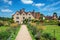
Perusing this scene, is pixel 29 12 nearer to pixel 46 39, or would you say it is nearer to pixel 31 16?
pixel 31 16

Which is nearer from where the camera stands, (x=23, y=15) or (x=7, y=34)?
(x=7, y=34)

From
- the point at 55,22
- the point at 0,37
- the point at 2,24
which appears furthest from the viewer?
the point at 55,22

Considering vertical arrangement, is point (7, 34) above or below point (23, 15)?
below

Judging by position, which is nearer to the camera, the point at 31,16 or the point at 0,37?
the point at 0,37

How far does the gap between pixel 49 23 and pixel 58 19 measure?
4.44 feet

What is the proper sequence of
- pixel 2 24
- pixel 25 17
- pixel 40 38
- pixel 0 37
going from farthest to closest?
1. pixel 25 17
2. pixel 2 24
3. pixel 40 38
4. pixel 0 37

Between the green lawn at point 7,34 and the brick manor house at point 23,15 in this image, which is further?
the brick manor house at point 23,15

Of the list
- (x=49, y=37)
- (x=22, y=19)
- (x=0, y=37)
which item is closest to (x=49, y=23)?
(x=22, y=19)

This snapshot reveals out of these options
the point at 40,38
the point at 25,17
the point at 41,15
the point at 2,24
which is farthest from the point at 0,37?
the point at 25,17

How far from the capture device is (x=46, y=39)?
733 cm

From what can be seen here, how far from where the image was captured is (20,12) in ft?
95.7

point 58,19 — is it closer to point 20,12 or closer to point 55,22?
point 55,22

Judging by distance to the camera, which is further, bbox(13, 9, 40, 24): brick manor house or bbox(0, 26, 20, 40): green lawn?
bbox(13, 9, 40, 24): brick manor house

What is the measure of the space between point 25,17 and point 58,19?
655 centimetres
